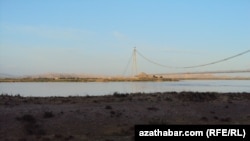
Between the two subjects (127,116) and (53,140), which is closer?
(53,140)

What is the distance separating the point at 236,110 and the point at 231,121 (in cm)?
268

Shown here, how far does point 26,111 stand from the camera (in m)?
13.5

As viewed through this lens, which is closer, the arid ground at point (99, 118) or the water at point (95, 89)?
the arid ground at point (99, 118)

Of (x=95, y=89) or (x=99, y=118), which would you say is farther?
(x=95, y=89)

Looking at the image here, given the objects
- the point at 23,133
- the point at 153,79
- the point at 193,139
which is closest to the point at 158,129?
the point at 193,139

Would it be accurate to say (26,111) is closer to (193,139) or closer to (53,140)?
(53,140)

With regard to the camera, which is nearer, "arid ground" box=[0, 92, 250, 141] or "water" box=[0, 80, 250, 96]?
"arid ground" box=[0, 92, 250, 141]

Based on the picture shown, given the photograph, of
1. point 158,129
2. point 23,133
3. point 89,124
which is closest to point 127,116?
point 89,124

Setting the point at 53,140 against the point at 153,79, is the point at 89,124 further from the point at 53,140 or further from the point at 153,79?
the point at 153,79

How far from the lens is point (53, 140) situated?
31.7 ft

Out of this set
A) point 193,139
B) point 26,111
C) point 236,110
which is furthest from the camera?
point 236,110

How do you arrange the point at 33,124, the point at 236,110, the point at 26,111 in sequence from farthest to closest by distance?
the point at 236,110 → the point at 26,111 → the point at 33,124

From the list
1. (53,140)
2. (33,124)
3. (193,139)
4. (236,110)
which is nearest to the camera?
(193,139)

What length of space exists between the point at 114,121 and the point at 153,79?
8347 centimetres
